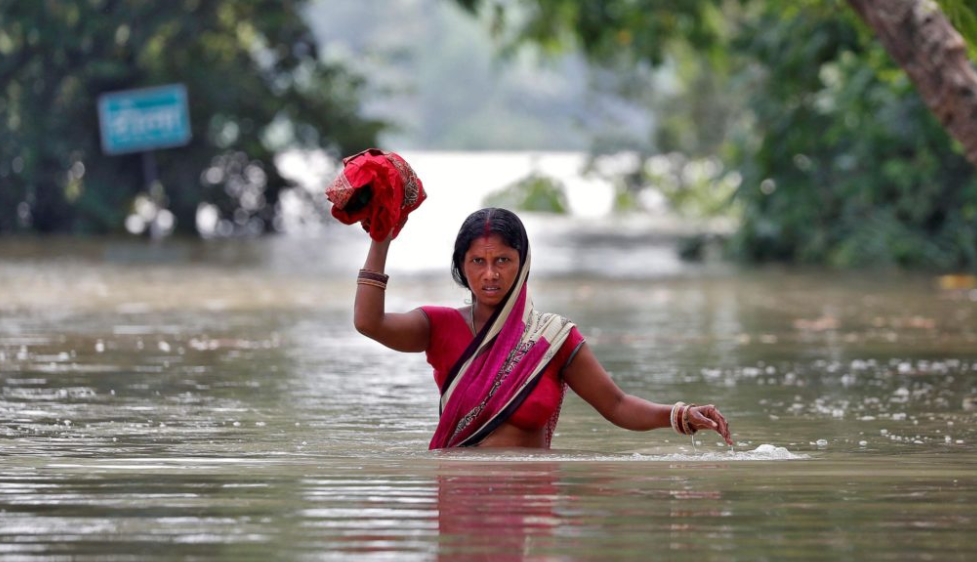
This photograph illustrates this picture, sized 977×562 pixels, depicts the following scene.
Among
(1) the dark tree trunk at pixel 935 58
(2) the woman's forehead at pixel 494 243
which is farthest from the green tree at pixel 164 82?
(2) the woman's forehead at pixel 494 243

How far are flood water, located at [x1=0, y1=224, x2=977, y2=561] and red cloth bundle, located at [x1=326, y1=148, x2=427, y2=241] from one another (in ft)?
2.56

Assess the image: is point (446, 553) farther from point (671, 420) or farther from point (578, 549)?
point (671, 420)

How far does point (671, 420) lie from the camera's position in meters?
5.81

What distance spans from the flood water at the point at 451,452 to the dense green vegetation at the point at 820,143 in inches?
172

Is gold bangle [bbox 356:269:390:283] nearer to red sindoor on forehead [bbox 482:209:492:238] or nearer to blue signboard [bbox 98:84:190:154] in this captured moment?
red sindoor on forehead [bbox 482:209:492:238]

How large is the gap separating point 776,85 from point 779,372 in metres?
11.5

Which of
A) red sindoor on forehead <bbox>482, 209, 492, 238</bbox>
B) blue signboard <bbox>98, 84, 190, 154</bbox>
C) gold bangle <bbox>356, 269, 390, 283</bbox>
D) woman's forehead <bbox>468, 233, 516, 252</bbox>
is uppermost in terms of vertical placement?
blue signboard <bbox>98, 84, 190, 154</bbox>

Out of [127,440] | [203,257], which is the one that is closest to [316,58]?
[203,257]

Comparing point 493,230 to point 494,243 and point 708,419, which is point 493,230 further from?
point 708,419

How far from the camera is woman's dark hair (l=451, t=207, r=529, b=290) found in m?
5.84

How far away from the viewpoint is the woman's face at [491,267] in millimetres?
5848

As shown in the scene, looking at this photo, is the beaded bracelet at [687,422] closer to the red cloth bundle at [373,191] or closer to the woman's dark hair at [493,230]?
the woman's dark hair at [493,230]

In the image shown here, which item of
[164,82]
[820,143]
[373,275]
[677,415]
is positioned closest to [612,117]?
[164,82]

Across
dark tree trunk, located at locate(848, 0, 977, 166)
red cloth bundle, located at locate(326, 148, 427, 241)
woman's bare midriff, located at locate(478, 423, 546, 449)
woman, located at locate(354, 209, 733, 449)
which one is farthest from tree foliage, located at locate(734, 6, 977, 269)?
red cloth bundle, located at locate(326, 148, 427, 241)
